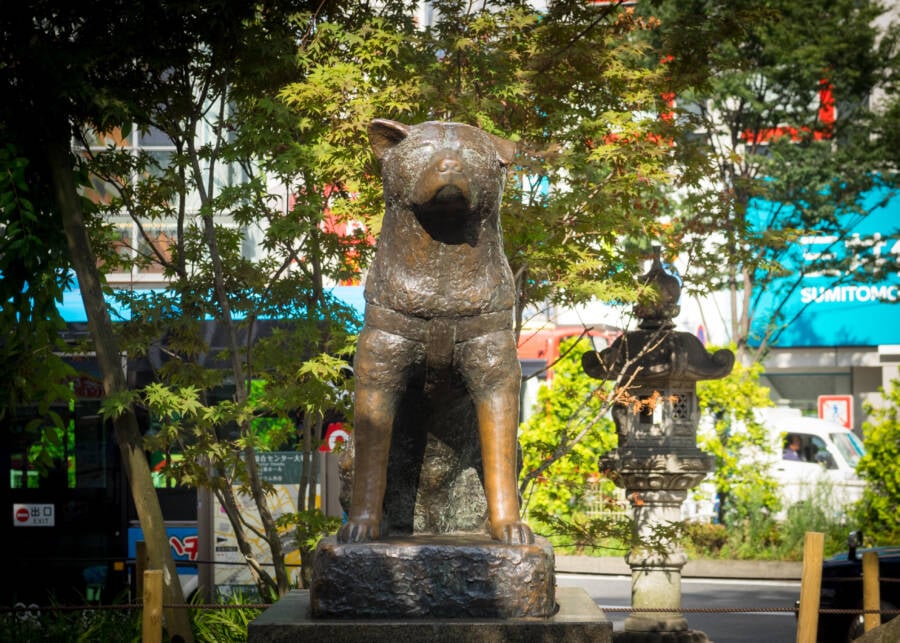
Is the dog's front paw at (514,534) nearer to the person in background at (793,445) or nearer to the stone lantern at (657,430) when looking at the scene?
the stone lantern at (657,430)

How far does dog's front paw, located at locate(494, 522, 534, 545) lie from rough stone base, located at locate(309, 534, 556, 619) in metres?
0.05

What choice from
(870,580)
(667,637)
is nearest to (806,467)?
(667,637)

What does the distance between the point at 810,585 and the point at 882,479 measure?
8.01 meters

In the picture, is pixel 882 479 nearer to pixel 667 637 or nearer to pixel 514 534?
pixel 667 637

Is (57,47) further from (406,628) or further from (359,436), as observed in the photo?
(406,628)

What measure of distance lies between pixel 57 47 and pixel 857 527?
38.2 feet

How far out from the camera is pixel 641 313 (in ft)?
30.0

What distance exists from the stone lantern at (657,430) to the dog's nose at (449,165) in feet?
16.2

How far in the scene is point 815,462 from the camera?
58.5 ft

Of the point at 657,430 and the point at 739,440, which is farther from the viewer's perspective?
the point at 739,440

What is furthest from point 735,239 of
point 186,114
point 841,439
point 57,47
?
point 841,439

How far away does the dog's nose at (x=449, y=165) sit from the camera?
4090 mm

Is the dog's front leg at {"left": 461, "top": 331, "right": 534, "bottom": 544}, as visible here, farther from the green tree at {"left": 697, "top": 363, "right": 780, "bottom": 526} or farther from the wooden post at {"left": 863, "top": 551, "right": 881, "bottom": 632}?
the green tree at {"left": 697, "top": 363, "right": 780, "bottom": 526}

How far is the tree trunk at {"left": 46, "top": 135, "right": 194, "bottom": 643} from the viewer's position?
738 cm
